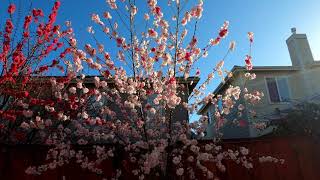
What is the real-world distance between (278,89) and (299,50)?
7.73ft

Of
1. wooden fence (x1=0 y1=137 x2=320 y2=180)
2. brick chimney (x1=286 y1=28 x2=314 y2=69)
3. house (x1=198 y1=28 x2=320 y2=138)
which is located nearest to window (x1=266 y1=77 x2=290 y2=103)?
house (x1=198 y1=28 x2=320 y2=138)

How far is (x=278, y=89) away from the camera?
18016mm

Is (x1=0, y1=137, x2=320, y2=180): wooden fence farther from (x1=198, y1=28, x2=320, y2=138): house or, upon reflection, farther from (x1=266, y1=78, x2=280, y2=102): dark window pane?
(x1=266, y1=78, x2=280, y2=102): dark window pane

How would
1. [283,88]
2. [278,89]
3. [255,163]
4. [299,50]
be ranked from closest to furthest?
[255,163] < [278,89] < [283,88] < [299,50]

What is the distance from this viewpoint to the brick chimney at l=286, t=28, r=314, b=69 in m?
18.2

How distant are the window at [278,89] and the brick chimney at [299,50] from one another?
1182mm

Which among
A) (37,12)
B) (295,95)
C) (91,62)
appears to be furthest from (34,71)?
(295,95)

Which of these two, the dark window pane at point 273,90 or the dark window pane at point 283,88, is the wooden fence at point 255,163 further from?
the dark window pane at point 283,88

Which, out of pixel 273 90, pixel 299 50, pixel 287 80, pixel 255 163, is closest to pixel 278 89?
pixel 273 90

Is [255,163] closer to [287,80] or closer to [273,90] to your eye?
[273,90]

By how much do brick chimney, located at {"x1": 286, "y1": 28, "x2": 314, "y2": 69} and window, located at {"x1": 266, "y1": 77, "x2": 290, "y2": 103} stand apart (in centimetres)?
118

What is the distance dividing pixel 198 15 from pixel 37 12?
427 cm

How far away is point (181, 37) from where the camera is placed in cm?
723

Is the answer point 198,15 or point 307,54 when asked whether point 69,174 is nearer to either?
point 198,15
